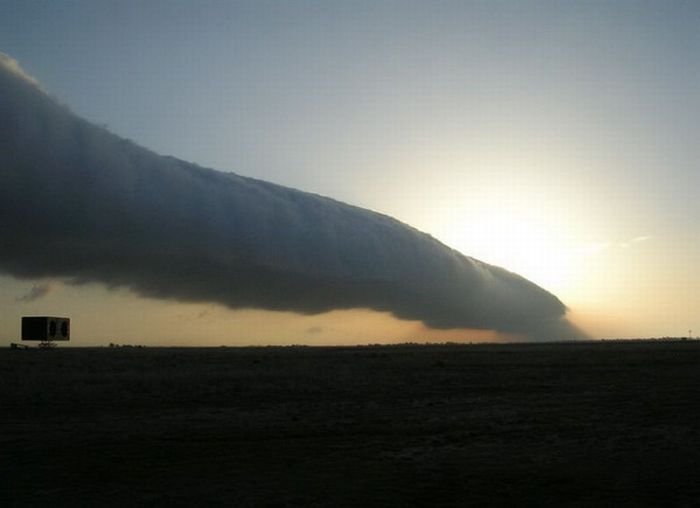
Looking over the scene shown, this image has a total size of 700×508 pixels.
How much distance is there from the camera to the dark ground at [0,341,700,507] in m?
17.4

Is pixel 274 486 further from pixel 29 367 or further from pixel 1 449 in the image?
pixel 29 367

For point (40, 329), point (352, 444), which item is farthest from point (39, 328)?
point (352, 444)

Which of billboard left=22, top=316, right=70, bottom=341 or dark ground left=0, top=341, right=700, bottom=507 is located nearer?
dark ground left=0, top=341, right=700, bottom=507

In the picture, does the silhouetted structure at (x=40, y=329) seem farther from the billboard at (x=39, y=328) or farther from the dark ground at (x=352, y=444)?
the dark ground at (x=352, y=444)

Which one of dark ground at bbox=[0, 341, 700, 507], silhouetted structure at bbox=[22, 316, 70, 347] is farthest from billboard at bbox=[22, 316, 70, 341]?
dark ground at bbox=[0, 341, 700, 507]

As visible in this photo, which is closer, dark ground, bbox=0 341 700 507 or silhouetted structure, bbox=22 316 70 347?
dark ground, bbox=0 341 700 507

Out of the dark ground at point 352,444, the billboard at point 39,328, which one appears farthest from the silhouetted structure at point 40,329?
the dark ground at point 352,444

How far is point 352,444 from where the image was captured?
23.2 m

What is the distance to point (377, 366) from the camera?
61719 millimetres

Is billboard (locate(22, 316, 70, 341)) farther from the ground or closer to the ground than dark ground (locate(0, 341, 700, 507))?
farther from the ground

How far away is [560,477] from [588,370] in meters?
37.3

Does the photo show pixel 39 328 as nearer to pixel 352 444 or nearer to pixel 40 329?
pixel 40 329

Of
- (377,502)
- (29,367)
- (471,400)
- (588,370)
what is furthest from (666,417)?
(29,367)

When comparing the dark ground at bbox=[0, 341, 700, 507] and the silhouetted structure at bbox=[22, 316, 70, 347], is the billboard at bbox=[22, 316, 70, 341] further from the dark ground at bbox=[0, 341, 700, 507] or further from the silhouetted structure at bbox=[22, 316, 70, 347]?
the dark ground at bbox=[0, 341, 700, 507]
